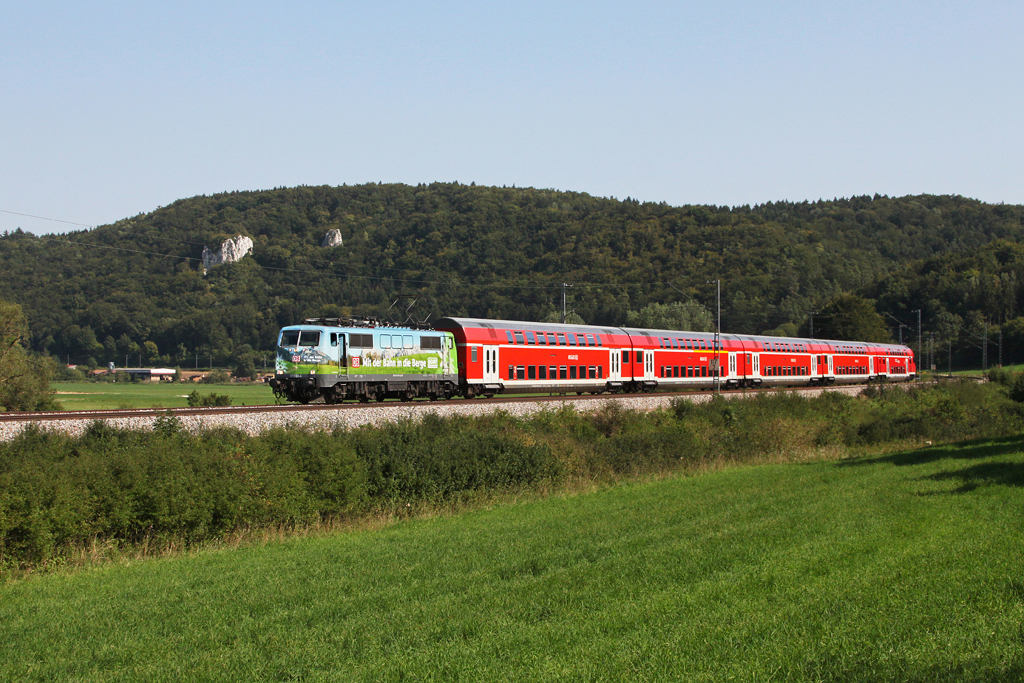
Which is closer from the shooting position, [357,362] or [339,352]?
[339,352]

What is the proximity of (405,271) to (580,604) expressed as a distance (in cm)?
12712

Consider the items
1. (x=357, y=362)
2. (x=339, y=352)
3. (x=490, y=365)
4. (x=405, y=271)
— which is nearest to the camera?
(x=339, y=352)

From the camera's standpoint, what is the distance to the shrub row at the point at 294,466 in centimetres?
1681

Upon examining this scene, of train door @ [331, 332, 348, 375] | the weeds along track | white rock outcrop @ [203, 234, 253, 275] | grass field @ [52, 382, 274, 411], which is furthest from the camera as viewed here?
white rock outcrop @ [203, 234, 253, 275]

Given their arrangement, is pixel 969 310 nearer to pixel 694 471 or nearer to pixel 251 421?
pixel 694 471

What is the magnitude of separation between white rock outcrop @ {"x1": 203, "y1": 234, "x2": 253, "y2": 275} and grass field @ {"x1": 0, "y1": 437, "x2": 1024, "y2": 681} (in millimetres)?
129404

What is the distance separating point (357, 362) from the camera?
35781 millimetres

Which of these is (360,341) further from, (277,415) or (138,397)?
(138,397)

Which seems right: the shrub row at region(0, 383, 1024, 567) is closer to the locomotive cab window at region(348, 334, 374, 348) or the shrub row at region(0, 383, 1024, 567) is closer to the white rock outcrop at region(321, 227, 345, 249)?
the locomotive cab window at region(348, 334, 374, 348)

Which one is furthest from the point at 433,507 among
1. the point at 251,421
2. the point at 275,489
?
the point at 251,421

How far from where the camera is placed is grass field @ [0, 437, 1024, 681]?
30.0 feet

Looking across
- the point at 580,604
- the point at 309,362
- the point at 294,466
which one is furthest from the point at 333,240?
the point at 580,604

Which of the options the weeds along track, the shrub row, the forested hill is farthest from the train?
the forested hill

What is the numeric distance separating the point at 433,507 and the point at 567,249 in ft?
388
